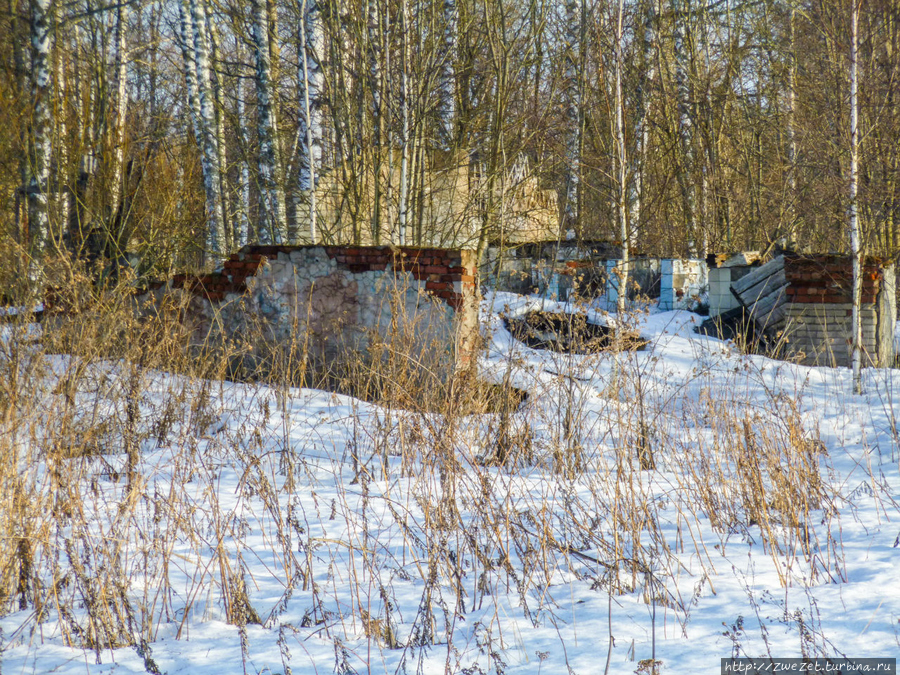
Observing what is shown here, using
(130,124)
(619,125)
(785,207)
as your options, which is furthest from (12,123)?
(785,207)

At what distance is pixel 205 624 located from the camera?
2.18m

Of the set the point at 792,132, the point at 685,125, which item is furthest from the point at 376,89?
the point at 792,132

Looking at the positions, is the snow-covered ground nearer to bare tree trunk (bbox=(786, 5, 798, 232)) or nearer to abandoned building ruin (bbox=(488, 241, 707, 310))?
abandoned building ruin (bbox=(488, 241, 707, 310))

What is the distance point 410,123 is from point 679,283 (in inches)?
194

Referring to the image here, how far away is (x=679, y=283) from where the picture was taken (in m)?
10.9

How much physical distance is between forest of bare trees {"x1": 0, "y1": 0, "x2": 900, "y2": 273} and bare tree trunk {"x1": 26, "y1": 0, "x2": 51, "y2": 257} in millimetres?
20

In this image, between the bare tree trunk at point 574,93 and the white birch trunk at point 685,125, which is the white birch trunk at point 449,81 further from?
the white birch trunk at point 685,125

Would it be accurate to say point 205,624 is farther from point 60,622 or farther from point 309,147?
point 309,147

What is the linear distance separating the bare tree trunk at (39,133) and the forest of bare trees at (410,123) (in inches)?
0.8

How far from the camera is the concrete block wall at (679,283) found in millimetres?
10859

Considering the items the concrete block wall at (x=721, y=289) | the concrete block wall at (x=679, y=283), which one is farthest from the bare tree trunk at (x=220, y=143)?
the concrete block wall at (x=721, y=289)

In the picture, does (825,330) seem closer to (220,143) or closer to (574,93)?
(574,93)

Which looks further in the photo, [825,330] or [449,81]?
[449,81]

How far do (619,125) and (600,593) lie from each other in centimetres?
641
